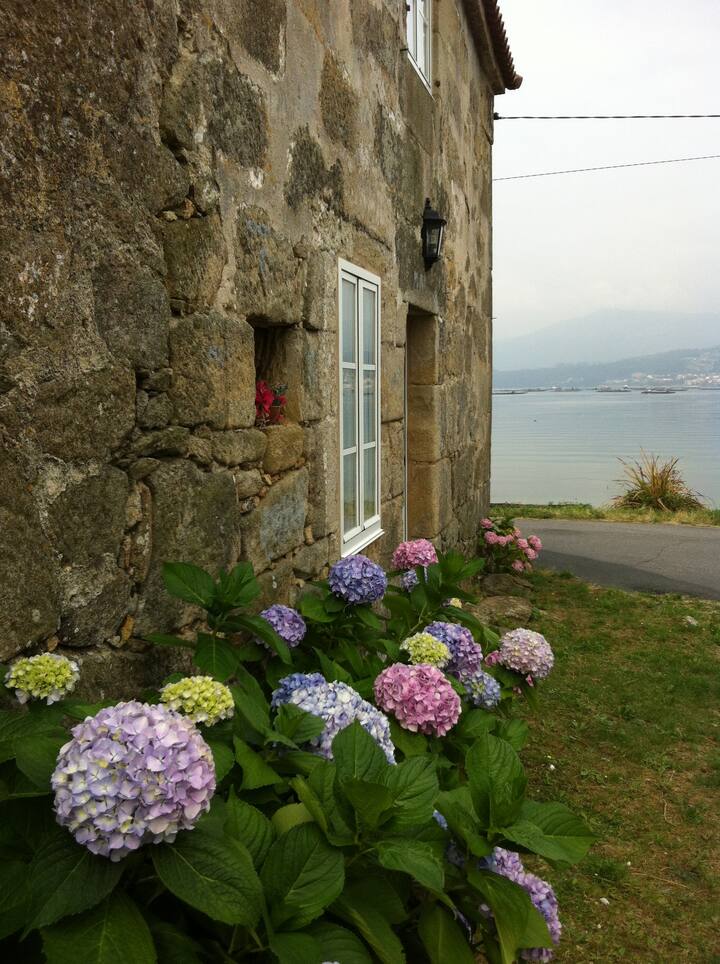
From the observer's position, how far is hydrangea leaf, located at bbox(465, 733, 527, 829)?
175cm

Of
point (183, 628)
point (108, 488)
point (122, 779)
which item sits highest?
point (108, 488)

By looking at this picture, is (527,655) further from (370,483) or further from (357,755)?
(370,483)

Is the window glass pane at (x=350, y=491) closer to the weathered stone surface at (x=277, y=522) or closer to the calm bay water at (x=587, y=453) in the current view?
the weathered stone surface at (x=277, y=522)

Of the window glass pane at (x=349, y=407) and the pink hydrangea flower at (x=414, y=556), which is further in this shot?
the window glass pane at (x=349, y=407)

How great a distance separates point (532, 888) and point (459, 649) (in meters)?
0.98

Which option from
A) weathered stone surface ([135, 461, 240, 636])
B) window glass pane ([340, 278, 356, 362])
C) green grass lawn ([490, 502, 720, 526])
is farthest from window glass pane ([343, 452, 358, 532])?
green grass lawn ([490, 502, 720, 526])

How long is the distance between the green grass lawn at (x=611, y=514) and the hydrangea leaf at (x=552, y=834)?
1056 centimetres

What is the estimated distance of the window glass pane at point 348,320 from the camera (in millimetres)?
3986

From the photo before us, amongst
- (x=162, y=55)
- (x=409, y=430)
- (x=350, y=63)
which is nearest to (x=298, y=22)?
(x=350, y=63)

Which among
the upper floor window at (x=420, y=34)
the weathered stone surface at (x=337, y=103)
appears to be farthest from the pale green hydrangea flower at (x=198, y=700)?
the upper floor window at (x=420, y=34)

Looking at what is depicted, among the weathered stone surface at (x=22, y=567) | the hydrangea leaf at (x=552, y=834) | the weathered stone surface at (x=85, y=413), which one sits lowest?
the hydrangea leaf at (x=552, y=834)

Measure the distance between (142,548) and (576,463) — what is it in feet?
67.3

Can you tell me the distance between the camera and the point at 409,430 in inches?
247

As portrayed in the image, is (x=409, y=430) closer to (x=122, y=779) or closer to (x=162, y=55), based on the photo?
(x=162, y=55)
